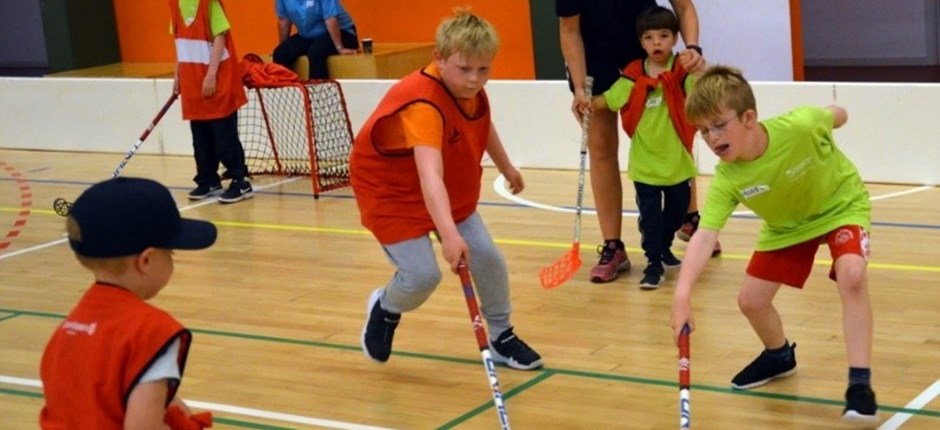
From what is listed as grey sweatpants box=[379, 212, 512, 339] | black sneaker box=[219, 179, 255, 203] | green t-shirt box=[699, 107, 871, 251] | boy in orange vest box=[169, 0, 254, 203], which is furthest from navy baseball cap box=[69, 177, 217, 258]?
black sneaker box=[219, 179, 255, 203]

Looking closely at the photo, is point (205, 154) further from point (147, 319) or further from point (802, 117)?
point (147, 319)

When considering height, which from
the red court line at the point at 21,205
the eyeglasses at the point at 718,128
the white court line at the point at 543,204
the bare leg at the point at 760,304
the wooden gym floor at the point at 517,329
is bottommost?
the white court line at the point at 543,204

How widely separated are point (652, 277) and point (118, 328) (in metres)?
3.09

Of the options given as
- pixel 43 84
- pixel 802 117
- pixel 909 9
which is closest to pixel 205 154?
pixel 43 84

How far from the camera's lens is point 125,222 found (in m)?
2.26

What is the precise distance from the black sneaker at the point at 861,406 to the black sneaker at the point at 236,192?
14.1 feet

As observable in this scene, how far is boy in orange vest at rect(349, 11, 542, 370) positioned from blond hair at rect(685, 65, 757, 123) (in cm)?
64

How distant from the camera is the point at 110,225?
2256mm

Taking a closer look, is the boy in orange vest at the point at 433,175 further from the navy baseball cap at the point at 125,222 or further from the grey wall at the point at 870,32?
the grey wall at the point at 870,32

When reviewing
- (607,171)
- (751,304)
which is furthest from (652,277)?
(751,304)

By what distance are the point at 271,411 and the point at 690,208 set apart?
2185mm

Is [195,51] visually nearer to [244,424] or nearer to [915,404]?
[244,424]

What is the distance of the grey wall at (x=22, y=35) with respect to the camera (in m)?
13.7

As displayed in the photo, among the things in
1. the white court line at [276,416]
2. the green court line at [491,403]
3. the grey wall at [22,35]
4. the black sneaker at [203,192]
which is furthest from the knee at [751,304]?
the grey wall at [22,35]
